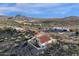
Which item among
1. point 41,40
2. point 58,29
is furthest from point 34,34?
point 58,29

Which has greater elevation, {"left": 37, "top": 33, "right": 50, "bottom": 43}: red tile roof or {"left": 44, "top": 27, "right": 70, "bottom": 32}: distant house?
{"left": 44, "top": 27, "right": 70, "bottom": 32}: distant house

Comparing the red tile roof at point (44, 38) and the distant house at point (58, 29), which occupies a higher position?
the distant house at point (58, 29)

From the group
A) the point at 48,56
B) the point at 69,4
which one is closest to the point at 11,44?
the point at 48,56

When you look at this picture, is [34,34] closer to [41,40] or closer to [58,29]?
[41,40]

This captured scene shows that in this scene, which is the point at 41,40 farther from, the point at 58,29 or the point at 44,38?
the point at 58,29

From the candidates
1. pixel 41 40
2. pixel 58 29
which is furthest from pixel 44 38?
pixel 58 29

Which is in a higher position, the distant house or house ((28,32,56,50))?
the distant house

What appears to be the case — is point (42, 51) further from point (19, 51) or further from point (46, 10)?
point (46, 10)

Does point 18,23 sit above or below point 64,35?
above
